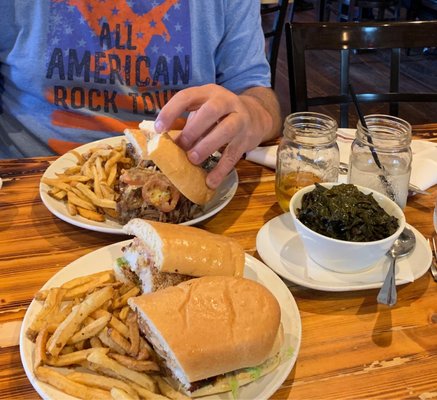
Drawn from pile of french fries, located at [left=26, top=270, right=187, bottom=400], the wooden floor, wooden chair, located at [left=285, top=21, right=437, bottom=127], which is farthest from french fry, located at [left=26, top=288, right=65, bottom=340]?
the wooden floor

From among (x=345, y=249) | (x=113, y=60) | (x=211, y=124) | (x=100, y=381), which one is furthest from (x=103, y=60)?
(x=100, y=381)

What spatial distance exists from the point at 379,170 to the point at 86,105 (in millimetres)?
1071

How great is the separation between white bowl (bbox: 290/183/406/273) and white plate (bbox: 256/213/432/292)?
0.10ft

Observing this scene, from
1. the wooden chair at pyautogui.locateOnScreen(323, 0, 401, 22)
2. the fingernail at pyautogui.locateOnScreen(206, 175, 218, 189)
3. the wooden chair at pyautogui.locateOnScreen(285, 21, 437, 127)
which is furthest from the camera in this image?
the wooden chair at pyautogui.locateOnScreen(323, 0, 401, 22)

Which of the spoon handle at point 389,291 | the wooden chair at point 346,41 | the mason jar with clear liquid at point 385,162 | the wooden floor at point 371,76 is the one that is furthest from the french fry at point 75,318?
the wooden floor at point 371,76

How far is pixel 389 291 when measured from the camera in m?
1.17

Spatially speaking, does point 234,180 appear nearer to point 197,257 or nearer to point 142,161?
point 142,161

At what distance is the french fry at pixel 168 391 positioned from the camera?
94 cm

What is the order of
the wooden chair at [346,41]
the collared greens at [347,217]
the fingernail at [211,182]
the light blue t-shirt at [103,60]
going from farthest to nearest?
the wooden chair at [346,41] < the light blue t-shirt at [103,60] < the fingernail at [211,182] < the collared greens at [347,217]

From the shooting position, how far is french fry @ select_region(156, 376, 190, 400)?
938 mm

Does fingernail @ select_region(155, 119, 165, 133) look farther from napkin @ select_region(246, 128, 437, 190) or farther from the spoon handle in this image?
the spoon handle

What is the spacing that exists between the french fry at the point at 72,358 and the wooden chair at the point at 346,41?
1.48 meters

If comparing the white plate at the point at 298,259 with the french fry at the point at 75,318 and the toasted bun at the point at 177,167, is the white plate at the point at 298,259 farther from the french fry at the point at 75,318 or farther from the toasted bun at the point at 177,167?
the french fry at the point at 75,318

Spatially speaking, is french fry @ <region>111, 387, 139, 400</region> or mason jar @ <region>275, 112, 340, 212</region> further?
mason jar @ <region>275, 112, 340, 212</region>
